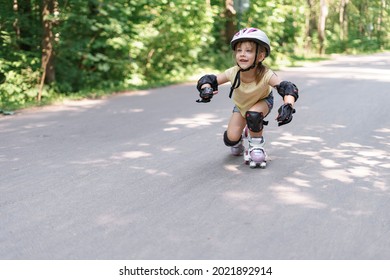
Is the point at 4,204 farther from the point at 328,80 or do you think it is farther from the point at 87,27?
the point at 328,80

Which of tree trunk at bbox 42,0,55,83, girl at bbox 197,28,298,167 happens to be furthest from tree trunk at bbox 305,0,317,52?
girl at bbox 197,28,298,167

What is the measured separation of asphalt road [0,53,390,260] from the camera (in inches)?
120

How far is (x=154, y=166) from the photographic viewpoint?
4.87 meters

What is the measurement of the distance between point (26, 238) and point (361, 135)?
14.4ft

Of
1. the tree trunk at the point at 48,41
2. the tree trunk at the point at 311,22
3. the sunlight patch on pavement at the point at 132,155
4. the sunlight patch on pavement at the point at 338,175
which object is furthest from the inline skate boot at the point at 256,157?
the tree trunk at the point at 311,22

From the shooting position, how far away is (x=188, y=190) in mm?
4125

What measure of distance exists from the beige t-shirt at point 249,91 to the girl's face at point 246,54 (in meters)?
0.20

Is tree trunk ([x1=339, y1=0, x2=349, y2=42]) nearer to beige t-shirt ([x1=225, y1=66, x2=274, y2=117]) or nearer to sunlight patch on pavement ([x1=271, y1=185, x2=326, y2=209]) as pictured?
beige t-shirt ([x1=225, y1=66, x2=274, y2=117])

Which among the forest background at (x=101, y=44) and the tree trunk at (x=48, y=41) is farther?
the forest background at (x=101, y=44)

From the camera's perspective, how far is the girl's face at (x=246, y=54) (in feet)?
15.2

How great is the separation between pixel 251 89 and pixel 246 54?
398 mm

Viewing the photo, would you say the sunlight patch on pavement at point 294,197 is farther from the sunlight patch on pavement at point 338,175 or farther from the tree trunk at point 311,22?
the tree trunk at point 311,22
